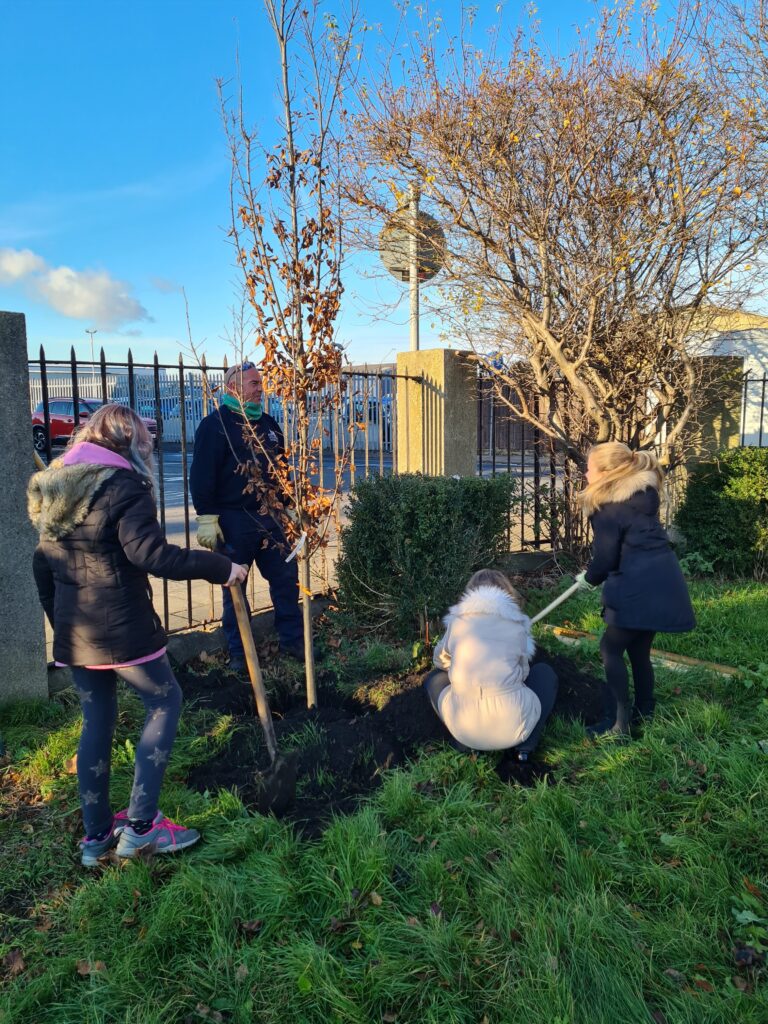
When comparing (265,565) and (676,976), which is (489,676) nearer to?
(676,976)

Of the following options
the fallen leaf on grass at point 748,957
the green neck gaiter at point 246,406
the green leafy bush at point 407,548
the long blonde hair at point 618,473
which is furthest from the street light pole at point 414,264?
the fallen leaf on grass at point 748,957

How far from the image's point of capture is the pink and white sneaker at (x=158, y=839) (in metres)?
2.55

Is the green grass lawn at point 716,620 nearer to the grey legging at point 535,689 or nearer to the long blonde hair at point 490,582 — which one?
the grey legging at point 535,689

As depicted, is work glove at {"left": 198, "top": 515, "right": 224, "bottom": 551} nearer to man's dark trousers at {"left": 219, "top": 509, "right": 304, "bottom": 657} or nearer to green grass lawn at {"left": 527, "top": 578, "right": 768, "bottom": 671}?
man's dark trousers at {"left": 219, "top": 509, "right": 304, "bottom": 657}

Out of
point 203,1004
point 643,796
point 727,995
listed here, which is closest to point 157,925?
point 203,1004

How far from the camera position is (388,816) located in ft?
9.19

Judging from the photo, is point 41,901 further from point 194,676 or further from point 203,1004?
point 194,676

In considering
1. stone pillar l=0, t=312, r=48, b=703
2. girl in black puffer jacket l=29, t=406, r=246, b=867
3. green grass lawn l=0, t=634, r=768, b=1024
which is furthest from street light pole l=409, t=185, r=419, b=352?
green grass lawn l=0, t=634, r=768, b=1024

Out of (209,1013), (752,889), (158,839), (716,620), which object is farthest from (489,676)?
(716,620)

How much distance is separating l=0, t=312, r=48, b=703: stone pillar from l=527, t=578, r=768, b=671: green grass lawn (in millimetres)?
3542

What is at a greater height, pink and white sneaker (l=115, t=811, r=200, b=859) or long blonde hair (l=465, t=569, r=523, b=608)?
long blonde hair (l=465, t=569, r=523, b=608)

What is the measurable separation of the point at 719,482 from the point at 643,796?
4542 mm

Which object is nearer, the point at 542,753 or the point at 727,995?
the point at 727,995

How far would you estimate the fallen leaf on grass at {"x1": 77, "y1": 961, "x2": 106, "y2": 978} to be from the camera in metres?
2.06
